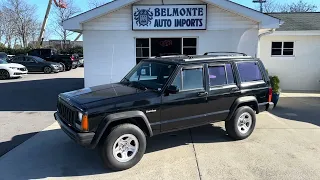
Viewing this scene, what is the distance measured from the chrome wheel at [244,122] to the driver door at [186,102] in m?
1.04

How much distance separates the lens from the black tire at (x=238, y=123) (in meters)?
5.94

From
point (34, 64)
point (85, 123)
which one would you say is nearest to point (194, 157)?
point (85, 123)

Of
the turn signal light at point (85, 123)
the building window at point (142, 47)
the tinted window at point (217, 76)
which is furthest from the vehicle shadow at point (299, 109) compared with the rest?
the turn signal light at point (85, 123)

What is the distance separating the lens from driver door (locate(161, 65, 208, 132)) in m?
5.05

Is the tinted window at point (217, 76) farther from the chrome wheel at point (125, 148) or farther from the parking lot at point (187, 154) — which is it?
the chrome wheel at point (125, 148)

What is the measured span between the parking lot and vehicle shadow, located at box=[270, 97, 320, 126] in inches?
5.9

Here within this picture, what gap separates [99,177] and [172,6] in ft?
22.8

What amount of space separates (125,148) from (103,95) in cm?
101

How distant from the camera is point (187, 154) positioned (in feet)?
17.4

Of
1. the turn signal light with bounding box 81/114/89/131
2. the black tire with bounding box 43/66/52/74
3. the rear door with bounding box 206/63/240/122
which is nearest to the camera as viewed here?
the turn signal light with bounding box 81/114/89/131

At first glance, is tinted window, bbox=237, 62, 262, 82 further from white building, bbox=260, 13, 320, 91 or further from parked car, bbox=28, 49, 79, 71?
parked car, bbox=28, 49, 79, 71

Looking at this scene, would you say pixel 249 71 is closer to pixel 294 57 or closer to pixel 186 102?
pixel 186 102

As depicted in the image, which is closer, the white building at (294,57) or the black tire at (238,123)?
the black tire at (238,123)

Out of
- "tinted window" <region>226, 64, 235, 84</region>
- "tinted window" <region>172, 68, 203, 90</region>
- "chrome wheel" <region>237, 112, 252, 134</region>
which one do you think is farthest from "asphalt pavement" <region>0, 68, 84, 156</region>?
"chrome wheel" <region>237, 112, 252, 134</region>
